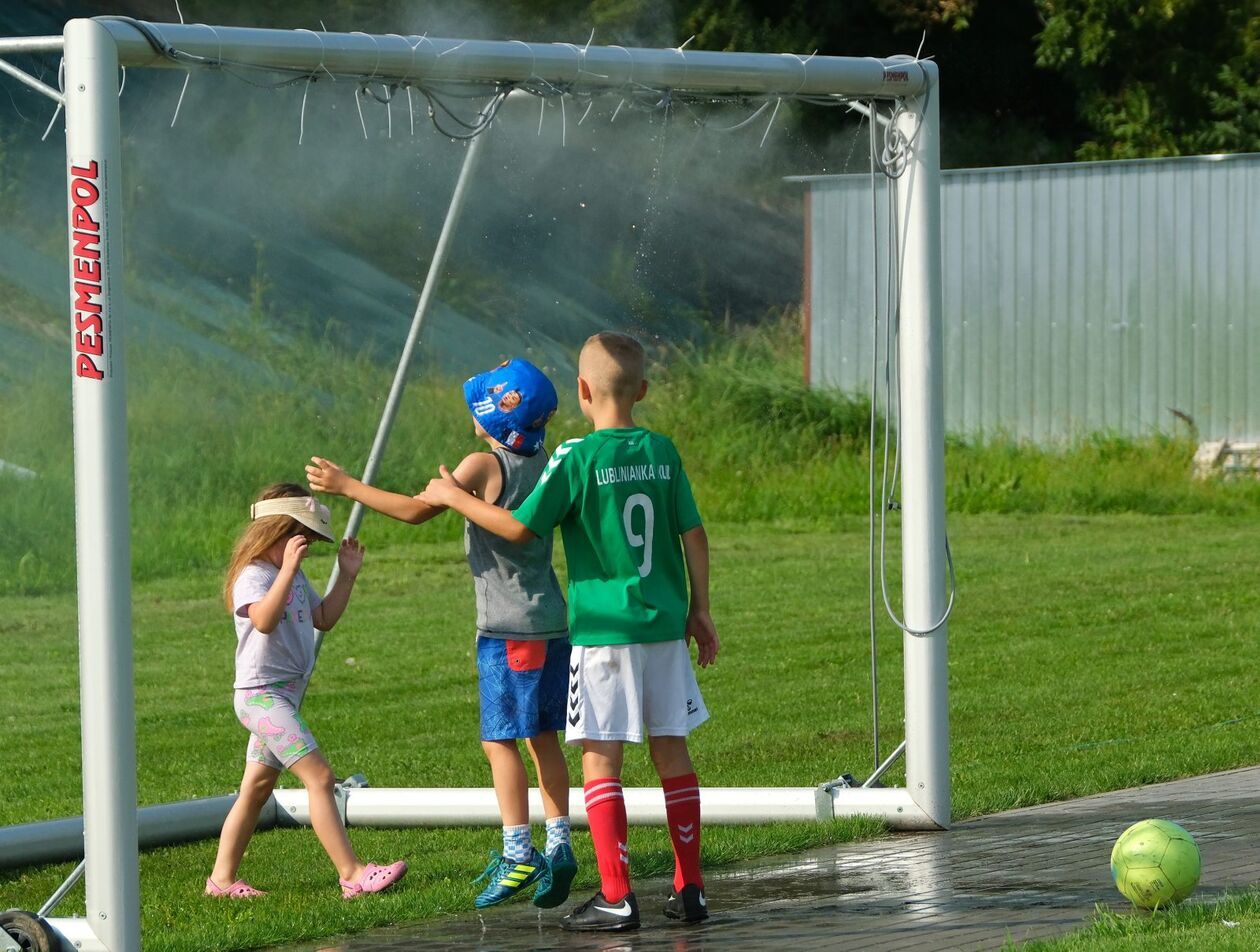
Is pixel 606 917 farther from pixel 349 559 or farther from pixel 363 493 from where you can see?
pixel 349 559

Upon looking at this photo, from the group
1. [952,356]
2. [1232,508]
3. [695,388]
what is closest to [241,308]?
[695,388]

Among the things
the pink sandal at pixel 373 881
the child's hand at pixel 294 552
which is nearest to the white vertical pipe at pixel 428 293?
the child's hand at pixel 294 552

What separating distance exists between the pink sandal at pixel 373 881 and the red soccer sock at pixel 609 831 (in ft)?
3.07

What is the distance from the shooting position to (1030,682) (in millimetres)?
11570

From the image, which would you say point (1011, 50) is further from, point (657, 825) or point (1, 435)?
point (657, 825)

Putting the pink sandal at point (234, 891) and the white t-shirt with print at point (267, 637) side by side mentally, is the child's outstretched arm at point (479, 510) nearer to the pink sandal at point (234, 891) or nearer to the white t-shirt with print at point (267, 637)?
the white t-shirt with print at point (267, 637)

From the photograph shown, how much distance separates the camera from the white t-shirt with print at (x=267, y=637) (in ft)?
21.5

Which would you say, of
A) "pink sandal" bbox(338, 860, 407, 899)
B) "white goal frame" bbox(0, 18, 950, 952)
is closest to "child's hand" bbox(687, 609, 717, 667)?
"pink sandal" bbox(338, 860, 407, 899)

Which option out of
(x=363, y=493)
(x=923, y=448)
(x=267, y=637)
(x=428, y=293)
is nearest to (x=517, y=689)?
(x=363, y=493)

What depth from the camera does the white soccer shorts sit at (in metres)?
5.73

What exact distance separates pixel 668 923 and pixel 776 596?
947 centimetres

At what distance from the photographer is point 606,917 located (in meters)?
5.76

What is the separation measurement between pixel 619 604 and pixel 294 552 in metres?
1.17

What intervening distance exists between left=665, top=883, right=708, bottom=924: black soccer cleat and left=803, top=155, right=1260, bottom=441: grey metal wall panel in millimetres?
14972
